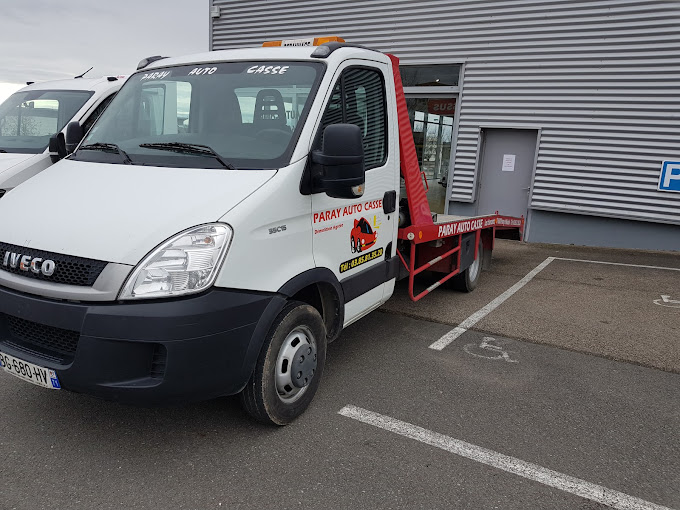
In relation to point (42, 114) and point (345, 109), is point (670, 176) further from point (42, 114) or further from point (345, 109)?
point (42, 114)

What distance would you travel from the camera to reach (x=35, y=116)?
265 inches

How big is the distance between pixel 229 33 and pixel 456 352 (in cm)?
1148

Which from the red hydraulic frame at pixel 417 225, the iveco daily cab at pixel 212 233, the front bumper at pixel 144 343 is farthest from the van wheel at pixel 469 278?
the front bumper at pixel 144 343

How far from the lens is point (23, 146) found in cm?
630

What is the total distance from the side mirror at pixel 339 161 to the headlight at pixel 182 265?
2.32 feet

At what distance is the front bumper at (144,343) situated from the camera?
8.05 feet

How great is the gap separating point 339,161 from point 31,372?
6.29ft

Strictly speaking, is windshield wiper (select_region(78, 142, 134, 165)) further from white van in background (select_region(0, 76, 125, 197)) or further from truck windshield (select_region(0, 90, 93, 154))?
truck windshield (select_region(0, 90, 93, 154))

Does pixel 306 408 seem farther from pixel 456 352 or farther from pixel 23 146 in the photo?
pixel 23 146

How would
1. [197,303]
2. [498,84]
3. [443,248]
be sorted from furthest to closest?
[498,84], [443,248], [197,303]

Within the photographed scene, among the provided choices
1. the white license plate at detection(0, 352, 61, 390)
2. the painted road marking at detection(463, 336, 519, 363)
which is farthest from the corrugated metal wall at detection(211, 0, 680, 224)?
the white license plate at detection(0, 352, 61, 390)

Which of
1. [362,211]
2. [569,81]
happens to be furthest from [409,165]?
[569,81]

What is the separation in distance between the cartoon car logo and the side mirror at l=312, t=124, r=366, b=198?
531mm

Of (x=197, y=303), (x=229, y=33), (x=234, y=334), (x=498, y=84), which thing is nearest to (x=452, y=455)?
(x=234, y=334)
